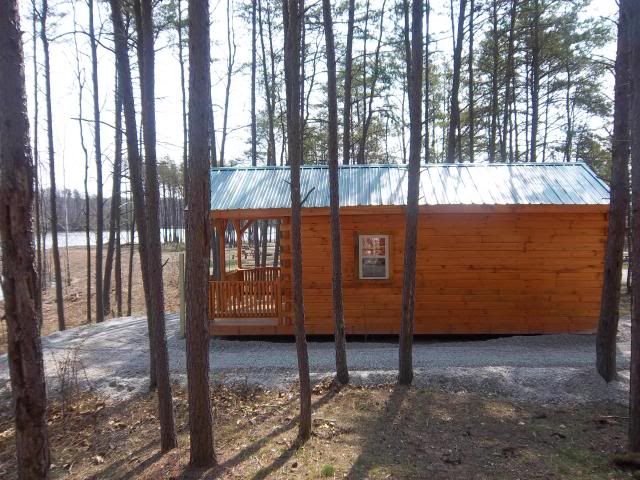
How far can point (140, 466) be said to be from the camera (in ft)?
15.0

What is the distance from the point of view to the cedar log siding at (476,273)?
29.1 ft

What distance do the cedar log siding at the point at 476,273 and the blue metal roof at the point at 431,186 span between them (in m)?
0.33

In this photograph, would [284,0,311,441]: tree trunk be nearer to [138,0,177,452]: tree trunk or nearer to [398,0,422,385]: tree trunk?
[138,0,177,452]: tree trunk

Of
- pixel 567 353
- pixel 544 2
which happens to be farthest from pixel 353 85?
pixel 567 353

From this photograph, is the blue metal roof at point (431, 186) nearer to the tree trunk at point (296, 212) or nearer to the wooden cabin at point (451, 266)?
the wooden cabin at point (451, 266)

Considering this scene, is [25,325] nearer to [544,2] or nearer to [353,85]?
[353,85]

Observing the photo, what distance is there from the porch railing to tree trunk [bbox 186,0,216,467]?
15.9 ft

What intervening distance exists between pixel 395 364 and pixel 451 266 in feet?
8.60

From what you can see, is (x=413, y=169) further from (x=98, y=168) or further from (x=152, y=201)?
(x=98, y=168)

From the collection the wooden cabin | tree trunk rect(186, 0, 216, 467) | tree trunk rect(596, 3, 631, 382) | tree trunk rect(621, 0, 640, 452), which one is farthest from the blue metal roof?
tree trunk rect(186, 0, 216, 467)

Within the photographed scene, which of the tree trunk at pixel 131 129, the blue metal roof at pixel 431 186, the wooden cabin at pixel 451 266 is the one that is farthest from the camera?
the blue metal roof at pixel 431 186

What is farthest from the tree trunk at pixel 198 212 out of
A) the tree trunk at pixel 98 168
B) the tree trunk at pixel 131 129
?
the tree trunk at pixel 98 168

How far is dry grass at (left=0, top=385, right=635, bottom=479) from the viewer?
421 centimetres

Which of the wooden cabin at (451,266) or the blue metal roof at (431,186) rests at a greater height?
the blue metal roof at (431,186)
